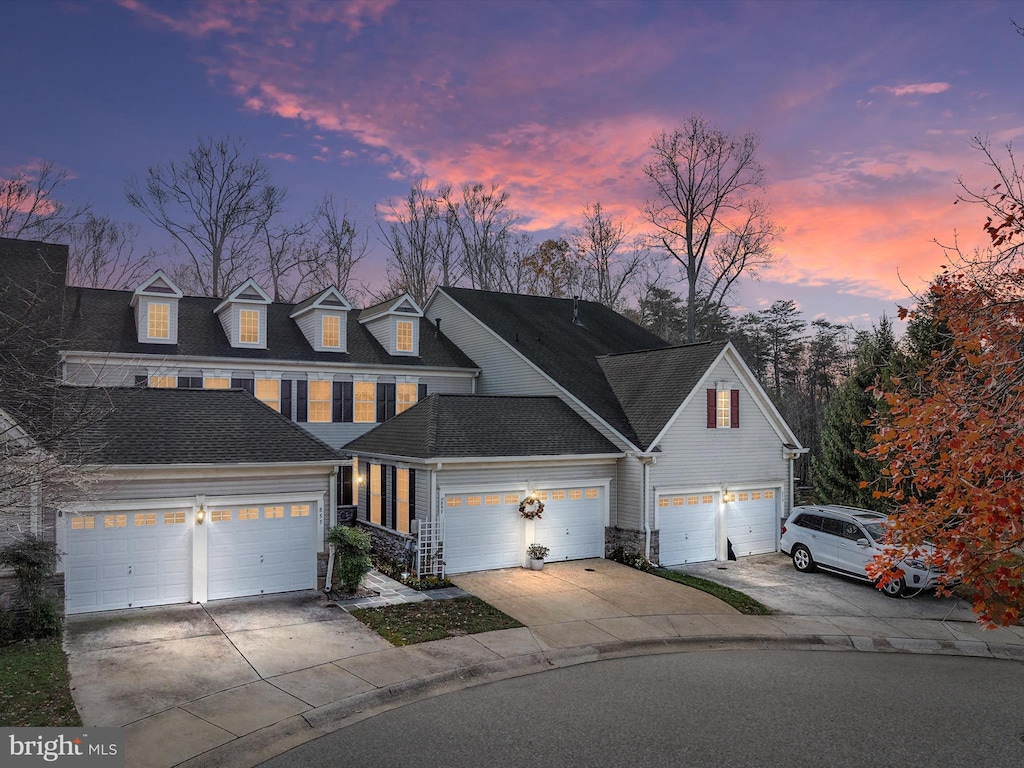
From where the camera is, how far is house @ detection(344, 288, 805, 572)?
738 inches

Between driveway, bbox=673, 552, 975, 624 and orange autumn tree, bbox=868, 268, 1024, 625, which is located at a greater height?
orange autumn tree, bbox=868, 268, 1024, 625

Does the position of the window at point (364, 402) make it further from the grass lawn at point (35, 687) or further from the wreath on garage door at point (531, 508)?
the grass lawn at point (35, 687)

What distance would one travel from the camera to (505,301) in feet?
99.5

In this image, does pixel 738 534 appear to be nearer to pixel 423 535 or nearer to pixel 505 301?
pixel 423 535

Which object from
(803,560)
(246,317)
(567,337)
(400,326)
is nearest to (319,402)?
(246,317)

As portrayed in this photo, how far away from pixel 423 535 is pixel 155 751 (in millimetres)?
9646

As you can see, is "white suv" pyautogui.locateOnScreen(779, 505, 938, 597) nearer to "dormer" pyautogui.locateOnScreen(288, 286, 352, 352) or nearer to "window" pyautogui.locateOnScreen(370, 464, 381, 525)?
"window" pyautogui.locateOnScreen(370, 464, 381, 525)

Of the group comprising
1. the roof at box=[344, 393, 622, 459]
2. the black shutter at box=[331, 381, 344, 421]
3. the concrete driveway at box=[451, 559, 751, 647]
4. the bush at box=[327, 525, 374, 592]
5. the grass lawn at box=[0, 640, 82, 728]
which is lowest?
the concrete driveway at box=[451, 559, 751, 647]

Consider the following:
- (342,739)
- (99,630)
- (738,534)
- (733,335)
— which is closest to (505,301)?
(738,534)

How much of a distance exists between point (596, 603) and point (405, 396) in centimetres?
1259

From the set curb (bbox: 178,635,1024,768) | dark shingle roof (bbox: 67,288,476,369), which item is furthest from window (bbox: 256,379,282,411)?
curb (bbox: 178,635,1024,768)

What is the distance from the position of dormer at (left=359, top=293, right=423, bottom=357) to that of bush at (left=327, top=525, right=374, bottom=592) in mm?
11138

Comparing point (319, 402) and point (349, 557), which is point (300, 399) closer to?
point (319, 402)

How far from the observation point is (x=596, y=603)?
15.9m
